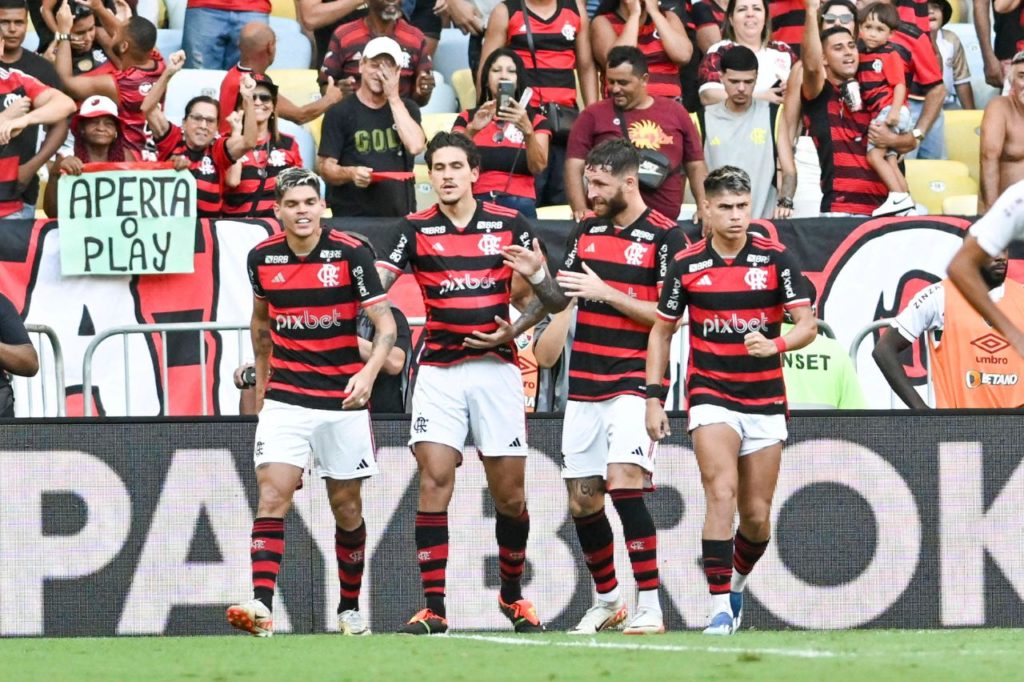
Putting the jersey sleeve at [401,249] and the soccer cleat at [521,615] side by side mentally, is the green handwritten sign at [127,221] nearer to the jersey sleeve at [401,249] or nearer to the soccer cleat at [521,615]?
the jersey sleeve at [401,249]

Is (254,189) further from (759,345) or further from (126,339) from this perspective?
(759,345)

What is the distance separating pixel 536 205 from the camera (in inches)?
521

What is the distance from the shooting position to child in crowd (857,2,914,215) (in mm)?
12906

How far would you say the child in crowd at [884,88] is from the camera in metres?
12.9

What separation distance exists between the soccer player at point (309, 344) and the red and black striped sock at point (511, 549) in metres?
0.72

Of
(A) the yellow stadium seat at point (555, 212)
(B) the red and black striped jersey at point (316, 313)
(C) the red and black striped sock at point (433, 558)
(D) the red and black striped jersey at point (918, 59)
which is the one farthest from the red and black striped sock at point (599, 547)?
(D) the red and black striped jersey at point (918, 59)

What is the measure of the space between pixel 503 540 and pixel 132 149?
530 cm

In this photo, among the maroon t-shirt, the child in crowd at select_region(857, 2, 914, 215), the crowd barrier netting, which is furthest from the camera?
the child in crowd at select_region(857, 2, 914, 215)

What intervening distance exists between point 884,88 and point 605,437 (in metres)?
5.50

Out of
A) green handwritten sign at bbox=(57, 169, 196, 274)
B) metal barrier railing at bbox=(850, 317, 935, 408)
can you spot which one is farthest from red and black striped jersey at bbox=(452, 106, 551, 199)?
metal barrier railing at bbox=(850, 317, 935, 408)

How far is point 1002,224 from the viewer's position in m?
6.22

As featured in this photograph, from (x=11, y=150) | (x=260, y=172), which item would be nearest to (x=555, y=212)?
(x=260, y=172)

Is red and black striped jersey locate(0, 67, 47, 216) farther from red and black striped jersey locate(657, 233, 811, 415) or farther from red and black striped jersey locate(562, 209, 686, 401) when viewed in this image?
red and black striped jersey locate(657, 233, 811, 415)

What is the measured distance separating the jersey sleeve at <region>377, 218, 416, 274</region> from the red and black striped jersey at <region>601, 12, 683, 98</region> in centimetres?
518
